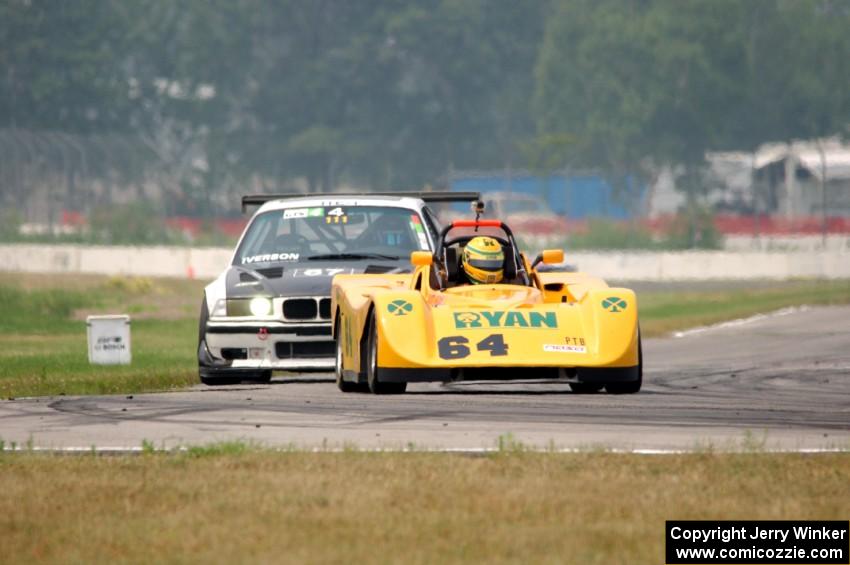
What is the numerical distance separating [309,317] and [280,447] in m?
5.58

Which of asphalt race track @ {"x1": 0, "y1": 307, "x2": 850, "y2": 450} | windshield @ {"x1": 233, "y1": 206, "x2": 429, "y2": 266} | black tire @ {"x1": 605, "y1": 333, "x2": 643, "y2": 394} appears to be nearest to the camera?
asphalt race track @ {"x1": 0, "y1": 307, "x2": 850, "y2": 450}

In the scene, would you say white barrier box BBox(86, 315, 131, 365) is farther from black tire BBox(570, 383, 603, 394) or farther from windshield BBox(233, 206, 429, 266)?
black tire BBox(570, 383, 603, 394)

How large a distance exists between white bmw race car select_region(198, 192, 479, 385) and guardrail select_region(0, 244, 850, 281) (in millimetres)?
25028

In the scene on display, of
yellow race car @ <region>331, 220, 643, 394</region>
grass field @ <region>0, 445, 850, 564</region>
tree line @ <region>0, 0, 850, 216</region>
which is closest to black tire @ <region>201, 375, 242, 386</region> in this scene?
yellow race car @ <region>331, 220, 643, 394</region>

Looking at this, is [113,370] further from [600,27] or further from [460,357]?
[600,27]

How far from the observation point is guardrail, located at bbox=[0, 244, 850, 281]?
145 ft

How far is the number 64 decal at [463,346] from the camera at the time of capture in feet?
43.0

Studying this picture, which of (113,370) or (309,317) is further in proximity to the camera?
(113,370)

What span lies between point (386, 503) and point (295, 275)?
26.6 feet

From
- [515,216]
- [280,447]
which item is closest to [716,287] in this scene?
[515,216]

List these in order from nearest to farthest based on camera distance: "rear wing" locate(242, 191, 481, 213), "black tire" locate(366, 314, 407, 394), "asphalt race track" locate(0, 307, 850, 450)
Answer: "asphalt race track" locate(0, 307, 850, 450) < "black tire" locate(366, 314, 407, 394) < "rear wing" locate(242, 191, 481, 213)

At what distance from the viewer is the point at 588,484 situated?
8.74 meters

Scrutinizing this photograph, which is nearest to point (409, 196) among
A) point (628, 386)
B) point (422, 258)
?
point (422, 258)

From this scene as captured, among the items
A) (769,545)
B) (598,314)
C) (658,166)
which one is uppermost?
(658,166)
